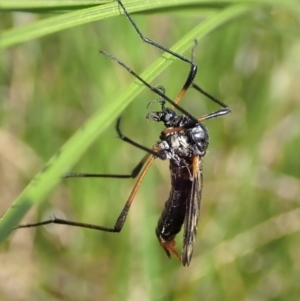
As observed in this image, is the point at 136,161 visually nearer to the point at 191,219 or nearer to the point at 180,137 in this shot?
the point at 180,137

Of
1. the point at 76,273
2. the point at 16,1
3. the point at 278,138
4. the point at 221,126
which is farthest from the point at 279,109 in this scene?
the point at 16,1

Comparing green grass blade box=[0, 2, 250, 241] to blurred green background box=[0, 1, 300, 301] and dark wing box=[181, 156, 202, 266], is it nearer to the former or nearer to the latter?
dark wing box=[181, 156, 202, 266]

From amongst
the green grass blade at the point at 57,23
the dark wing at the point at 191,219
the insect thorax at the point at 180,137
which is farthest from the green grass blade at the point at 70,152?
the dark wing at the point at 191,219

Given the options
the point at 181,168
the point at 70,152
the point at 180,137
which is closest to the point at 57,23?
the point at 70,152

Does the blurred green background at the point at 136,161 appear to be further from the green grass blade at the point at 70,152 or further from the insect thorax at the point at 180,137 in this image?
the green grass blade at the point at 70,152

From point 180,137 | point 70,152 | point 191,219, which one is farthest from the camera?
point 180,137

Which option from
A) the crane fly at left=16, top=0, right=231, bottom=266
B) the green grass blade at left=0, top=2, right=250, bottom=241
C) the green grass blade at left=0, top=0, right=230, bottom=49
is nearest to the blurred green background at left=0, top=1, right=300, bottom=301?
the crane fly at left=16, top=0, right=231, bottom=266
